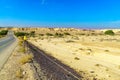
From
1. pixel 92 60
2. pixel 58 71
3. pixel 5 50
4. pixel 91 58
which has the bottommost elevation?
pixel 91 58

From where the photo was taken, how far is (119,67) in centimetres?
2016

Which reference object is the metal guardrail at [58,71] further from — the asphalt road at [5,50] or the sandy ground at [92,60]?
the asphalt road at [5,50]

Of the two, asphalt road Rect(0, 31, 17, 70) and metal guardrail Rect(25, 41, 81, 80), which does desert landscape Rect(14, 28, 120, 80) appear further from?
asphalt road Rect(0, 31, 17, 70)

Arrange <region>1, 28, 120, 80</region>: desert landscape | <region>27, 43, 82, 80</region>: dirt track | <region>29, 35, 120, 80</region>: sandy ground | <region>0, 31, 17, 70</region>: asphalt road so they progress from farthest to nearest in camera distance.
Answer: <region>0, 31, 17, 70</region>: asphalt road → <region>1, 28, 120, 80</region>: desert landscape → <region>29, 35, 120, 80</region>: sandy ground → <region>27, 43, 82, 80</region>: dirt track

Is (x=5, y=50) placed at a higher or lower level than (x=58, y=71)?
lower

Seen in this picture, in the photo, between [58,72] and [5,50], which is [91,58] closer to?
[5,50]

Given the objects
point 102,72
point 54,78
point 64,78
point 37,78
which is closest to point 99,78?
point 102,72

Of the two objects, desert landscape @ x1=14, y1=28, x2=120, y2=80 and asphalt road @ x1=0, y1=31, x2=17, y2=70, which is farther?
asphalt road @ x1=0, y1=31, x2=17, y2=70

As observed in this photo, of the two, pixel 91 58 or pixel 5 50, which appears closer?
pixel 91 58

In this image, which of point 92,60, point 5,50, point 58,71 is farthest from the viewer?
point 5,50

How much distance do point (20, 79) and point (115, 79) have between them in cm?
699

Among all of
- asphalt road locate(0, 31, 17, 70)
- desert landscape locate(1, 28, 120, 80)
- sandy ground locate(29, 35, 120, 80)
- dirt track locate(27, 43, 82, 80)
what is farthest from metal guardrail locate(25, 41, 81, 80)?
asphalt road locate(0, 31, 17, 70)

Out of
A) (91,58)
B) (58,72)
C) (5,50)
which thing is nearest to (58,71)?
(58,72)

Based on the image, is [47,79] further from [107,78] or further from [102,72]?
[102,72]
